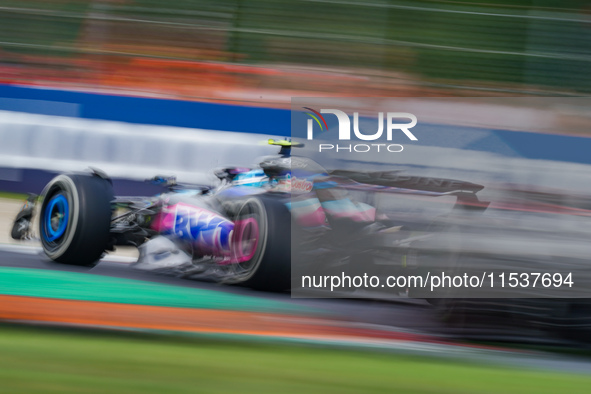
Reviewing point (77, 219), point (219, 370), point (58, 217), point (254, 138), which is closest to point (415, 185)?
point (219, 370)

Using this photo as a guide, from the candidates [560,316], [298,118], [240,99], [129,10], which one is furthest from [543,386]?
[129,10]

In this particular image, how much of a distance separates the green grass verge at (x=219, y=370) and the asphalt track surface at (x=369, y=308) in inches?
11.6

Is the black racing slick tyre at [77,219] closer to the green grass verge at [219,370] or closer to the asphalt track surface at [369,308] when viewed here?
the asphalt track surface at [369,308]

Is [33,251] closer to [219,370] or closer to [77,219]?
[77,219]

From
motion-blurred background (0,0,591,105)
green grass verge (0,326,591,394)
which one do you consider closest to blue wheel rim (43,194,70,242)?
green grass verge (0,326,591,394)

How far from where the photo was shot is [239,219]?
317 cm

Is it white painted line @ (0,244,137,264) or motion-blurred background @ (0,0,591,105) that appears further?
motion-blurred background @ (0,0,591,105)

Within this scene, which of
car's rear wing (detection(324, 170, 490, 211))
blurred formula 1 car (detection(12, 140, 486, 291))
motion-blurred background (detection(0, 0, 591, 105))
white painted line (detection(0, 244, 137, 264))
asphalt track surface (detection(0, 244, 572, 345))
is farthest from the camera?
motion-blurred background (detection(0, 0, 591, 105))

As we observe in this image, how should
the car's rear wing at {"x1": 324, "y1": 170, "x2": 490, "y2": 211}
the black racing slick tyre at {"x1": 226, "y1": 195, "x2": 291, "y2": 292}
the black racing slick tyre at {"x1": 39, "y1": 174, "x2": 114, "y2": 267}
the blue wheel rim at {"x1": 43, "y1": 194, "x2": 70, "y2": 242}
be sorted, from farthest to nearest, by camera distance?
the blue wheel rim at {"x1": 43, "y1": 194, "x2": 70, "y2": 242} < the black racing slick tyre at {"x1": 39, "y1": 174, "x2": 114, "y2": 267} < the black racing slick tyre at {"x1": 226, "y1": 195, "x2": 291, "y2": 292} < the car's rear wing at {"x1": 324, "y1": 170, "x2": 490, "y2": 211}

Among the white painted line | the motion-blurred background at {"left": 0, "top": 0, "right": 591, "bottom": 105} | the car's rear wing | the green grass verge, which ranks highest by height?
the motion-blurred background at {"left": 0, "top": 0, "right": 591, "bottom": 105}

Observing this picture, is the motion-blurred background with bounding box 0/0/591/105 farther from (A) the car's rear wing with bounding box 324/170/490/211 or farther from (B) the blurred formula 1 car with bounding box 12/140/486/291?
(A) the car's rear wing with bounding box 324/170/490/211

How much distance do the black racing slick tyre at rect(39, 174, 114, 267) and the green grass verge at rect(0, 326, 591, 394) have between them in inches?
42.7

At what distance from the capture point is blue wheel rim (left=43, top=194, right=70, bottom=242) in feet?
11.6

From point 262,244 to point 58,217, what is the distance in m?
1.25
